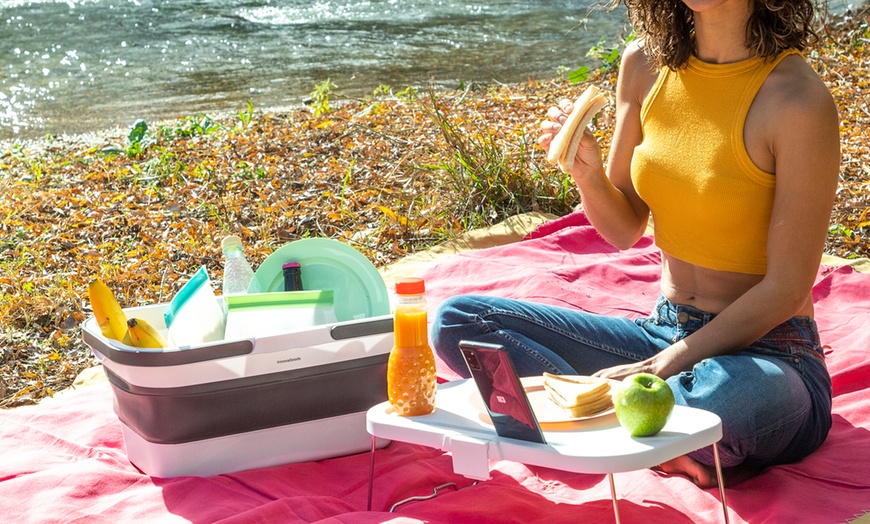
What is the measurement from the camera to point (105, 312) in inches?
97.6

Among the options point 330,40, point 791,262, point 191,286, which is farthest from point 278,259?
point 330,40

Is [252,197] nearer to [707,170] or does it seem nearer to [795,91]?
[707,170]

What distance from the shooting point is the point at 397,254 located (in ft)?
14.9

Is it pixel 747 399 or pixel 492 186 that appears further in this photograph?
pixel 492 186

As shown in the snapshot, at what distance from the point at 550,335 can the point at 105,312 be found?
1.22m

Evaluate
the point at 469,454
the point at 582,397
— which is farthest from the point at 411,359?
the point at 582,397

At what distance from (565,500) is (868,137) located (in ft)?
12.9

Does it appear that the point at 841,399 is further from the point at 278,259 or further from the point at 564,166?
the point at 278,259

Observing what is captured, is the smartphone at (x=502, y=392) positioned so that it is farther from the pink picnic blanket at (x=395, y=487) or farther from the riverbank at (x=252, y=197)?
the riverbank at (x=252, y=197)

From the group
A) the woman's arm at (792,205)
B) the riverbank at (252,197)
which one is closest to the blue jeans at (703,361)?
the woman's arm at (792,205)

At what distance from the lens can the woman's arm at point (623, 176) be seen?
266 centimetres

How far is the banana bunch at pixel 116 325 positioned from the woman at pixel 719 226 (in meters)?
0.81

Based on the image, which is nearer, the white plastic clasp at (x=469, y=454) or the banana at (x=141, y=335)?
the white plastic clasp at (x=469, y=454)

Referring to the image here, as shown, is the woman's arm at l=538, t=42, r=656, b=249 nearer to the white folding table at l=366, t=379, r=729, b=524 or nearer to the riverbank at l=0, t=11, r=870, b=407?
the white folding table at l=366, t=379, r=729, b=524
